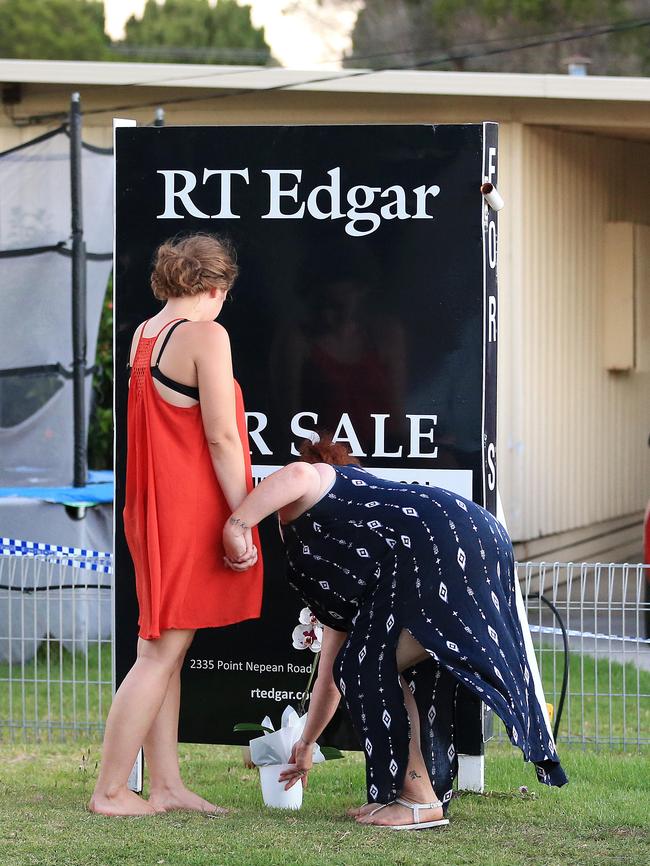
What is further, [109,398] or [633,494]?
[633,494]

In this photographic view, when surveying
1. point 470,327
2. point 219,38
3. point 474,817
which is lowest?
point 474,817

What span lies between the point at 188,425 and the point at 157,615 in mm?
603

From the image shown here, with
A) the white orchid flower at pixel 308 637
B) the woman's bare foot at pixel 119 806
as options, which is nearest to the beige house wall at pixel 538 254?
the white orchid flower at pixel 308 637

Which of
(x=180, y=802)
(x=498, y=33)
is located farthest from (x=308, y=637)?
(x=498, y=33)

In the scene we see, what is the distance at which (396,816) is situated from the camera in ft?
13.8

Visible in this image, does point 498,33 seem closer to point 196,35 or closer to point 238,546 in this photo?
point 196,35

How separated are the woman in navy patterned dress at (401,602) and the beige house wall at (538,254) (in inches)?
233

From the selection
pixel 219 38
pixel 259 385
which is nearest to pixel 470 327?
pixel 259 385

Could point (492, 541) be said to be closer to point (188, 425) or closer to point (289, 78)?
point (188, 425)

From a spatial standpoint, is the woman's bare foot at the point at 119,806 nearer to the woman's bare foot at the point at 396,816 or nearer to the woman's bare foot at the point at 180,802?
the woman's bare foot at the point at 180,802

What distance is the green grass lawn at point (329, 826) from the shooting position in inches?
149

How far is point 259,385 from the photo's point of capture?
198 inches

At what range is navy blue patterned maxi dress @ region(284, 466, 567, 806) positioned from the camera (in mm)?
4082

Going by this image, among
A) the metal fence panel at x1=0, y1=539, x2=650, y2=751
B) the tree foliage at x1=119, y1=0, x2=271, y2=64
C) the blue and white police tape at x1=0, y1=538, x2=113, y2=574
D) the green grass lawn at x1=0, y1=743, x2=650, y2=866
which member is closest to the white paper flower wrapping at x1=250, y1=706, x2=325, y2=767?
the green grass lawn at x1=0, y1=743, x2=650, y2=866
